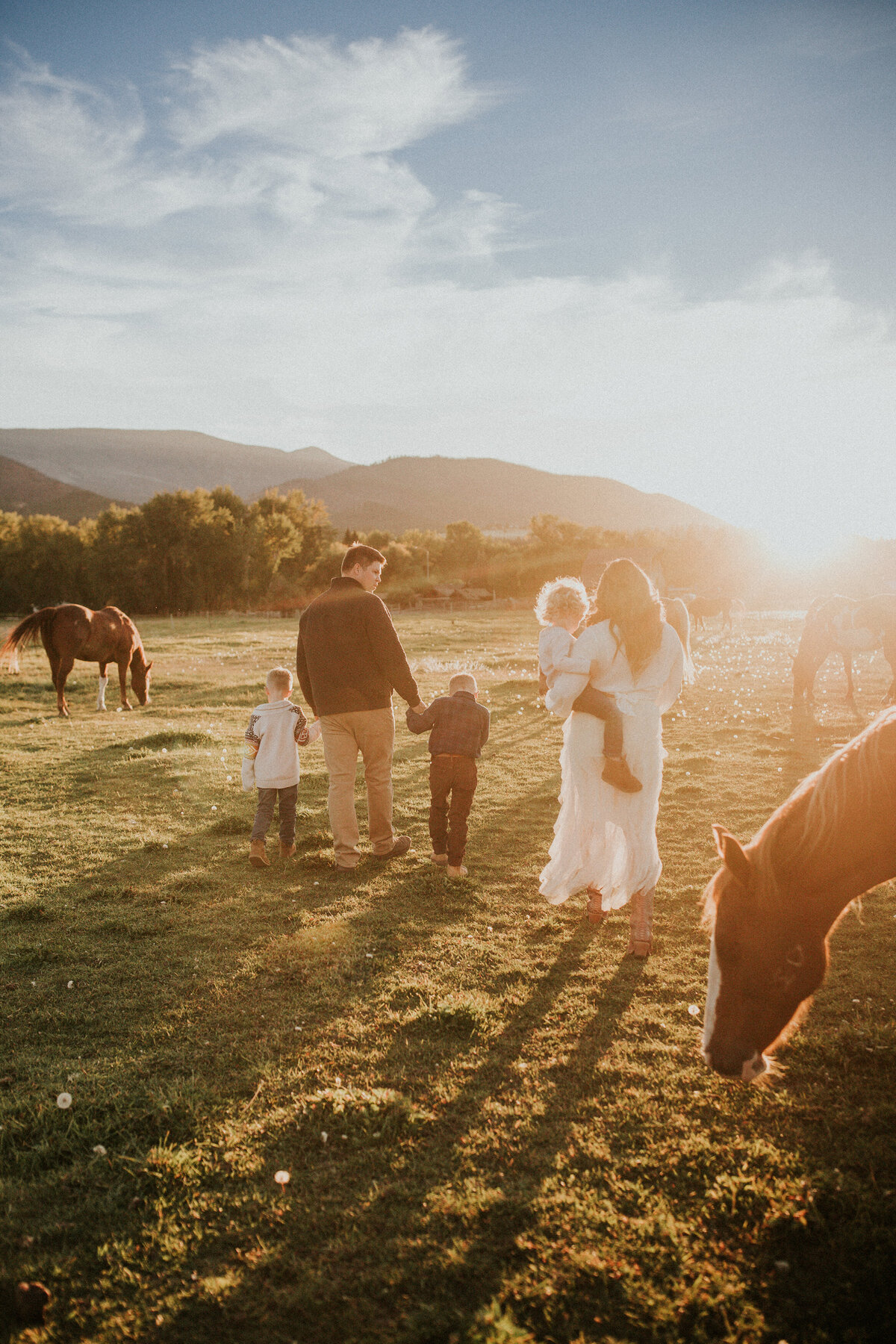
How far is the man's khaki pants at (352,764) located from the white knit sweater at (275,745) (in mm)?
386

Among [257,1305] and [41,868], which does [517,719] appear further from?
[257,1305]

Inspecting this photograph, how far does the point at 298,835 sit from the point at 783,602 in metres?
68.6

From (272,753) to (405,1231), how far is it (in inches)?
172

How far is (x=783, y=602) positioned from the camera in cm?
6669

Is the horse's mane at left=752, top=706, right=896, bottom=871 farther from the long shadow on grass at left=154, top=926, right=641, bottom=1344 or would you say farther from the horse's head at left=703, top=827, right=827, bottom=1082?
the long shadow on grass at left=154, top=926, right=641, bottom=1344

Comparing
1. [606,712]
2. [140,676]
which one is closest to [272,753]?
[606,712]

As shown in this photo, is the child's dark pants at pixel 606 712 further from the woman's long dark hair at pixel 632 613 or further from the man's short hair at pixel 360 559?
the man's short hair at pixel 360 559

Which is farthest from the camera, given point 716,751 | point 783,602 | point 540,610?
point 783,602

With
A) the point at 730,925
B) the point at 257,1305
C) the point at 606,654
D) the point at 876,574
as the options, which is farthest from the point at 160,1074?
the point at 876,574

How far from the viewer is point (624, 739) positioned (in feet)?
15.5

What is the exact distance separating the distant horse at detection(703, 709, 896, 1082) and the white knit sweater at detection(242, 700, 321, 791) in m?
4.30

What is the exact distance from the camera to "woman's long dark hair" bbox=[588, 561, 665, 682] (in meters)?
4.62

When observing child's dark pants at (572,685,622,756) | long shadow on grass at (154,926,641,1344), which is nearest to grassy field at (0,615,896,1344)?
long shadow on grass at (154,926,641,1344)

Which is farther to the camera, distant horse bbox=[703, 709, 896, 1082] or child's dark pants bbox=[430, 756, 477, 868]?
child's dark pants bbox=[430, 756, 477, 868]
